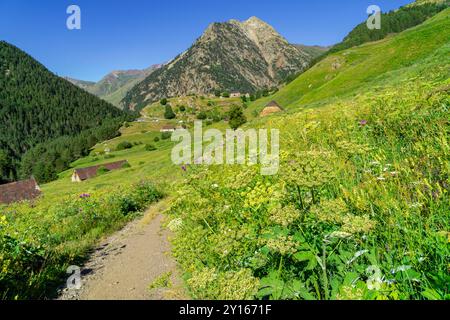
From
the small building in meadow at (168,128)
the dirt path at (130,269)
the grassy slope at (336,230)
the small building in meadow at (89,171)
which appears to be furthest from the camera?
the small building in meadow at (168,128)

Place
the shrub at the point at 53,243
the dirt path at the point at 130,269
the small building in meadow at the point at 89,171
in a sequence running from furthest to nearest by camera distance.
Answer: the small building in meadow at the point at 89,171, the shrub at the point at 53,243, the dirt path at the point at 130,269

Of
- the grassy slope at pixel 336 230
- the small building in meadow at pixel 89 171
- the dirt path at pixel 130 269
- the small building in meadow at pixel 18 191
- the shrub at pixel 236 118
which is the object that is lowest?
the small building in meadow at pixel 18 191

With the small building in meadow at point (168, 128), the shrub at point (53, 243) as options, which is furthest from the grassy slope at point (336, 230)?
the small building in meadow at point (168, 128)

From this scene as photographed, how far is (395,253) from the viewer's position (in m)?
3.36

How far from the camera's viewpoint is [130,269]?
758cm

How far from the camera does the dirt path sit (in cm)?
615

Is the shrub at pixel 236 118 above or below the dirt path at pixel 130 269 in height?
above

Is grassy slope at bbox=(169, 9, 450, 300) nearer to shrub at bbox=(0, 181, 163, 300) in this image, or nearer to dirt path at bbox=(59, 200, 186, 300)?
dirt path at bbox=(59, 200, 186, 300)

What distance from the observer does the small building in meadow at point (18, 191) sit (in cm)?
7994

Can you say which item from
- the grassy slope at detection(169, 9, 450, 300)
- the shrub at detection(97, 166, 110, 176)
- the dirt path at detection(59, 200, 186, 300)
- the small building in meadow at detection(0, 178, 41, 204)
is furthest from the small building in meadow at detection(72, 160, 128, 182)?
the grassy slope at detection(169, 9, 450, 300)

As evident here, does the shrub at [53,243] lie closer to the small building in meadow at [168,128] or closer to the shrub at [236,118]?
the shrub at [236,118]

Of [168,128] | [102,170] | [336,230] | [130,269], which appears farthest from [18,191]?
[168,128]

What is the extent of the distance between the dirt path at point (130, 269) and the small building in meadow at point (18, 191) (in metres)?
81.2
